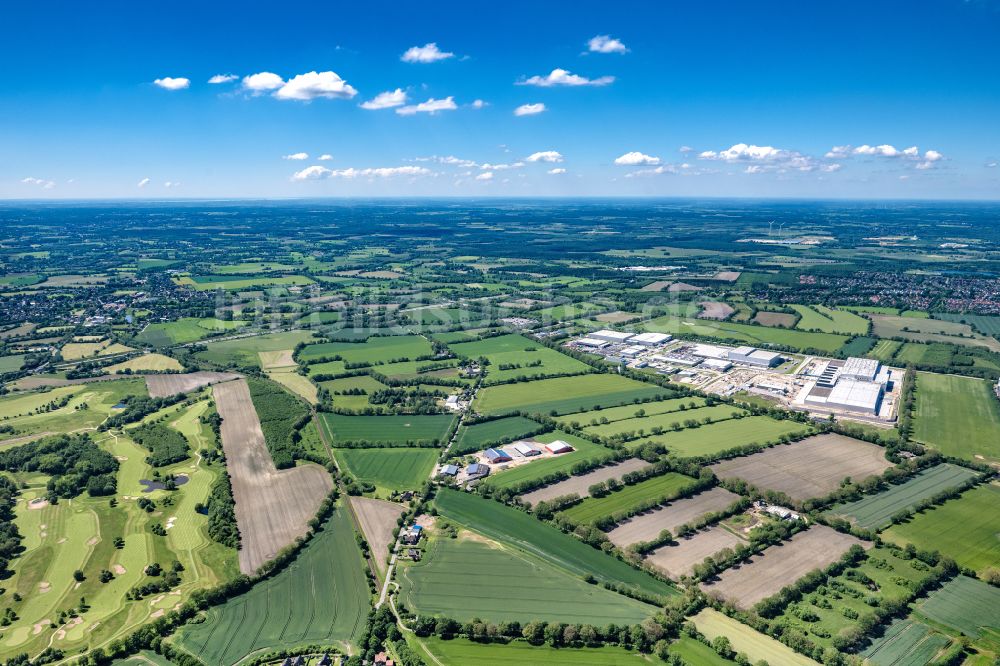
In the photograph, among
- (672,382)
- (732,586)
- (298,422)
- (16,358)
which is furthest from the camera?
(16,358)

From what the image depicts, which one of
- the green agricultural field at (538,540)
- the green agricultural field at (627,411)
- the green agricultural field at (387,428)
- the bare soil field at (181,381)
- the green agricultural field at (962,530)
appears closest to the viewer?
the green agricultural field at (538,540)

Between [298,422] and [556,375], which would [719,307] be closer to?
[556,375]

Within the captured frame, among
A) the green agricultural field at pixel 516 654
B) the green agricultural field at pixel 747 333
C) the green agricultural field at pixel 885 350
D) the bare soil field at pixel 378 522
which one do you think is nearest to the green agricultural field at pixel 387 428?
the bare soil field at pixel 378 522

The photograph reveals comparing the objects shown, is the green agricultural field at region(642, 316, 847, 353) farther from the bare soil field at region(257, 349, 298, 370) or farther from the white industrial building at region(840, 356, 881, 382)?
the bare soil field at region(257, 349, 298, 370)

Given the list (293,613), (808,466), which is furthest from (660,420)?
(293,613)

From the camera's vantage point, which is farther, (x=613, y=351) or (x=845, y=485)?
(x=613, y=351)

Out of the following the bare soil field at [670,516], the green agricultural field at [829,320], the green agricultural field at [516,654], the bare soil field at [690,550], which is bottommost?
the green agricultural field at [516,654]

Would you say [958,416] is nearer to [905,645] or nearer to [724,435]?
[724,435]

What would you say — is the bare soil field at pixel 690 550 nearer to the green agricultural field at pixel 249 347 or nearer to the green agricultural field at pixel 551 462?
the green agricultural field at pixel 551 462

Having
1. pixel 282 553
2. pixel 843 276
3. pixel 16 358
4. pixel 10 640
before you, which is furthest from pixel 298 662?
pixel 843 276
